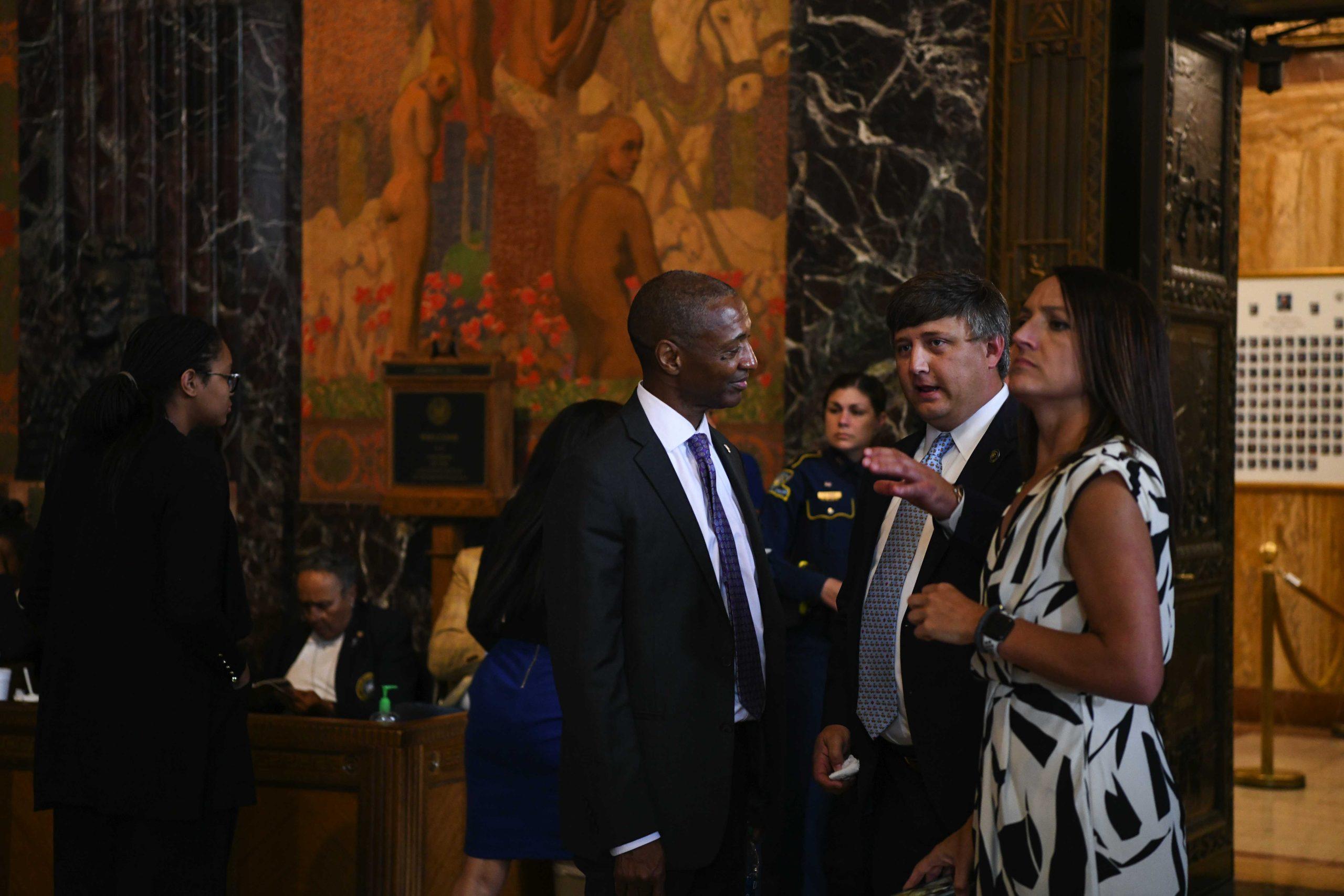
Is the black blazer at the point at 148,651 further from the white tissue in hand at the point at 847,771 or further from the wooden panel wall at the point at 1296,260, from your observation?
the wooden panel wall at the point at 1296,260

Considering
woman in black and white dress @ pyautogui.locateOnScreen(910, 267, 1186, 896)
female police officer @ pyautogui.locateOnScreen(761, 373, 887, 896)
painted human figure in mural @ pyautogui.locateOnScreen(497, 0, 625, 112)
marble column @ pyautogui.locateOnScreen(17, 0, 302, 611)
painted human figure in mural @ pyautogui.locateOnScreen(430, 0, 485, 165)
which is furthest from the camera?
marble column @ pyautogui.locateOnScreen(17, 0, 302, 611)

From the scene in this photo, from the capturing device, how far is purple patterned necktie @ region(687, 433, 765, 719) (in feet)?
9.99

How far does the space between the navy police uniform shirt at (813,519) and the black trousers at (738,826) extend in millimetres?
2201

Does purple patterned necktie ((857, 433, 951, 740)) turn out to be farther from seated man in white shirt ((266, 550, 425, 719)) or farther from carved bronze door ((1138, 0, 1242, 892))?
seated man in white shirt ((266, 550, 425, 719))

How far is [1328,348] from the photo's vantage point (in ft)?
31.8

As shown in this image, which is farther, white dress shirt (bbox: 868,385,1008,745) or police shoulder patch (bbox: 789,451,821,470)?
police shoulder patch (bbox: 789,451,821,470)

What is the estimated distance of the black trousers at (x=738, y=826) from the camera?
3.04m

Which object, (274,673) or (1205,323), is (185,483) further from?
(1205,323)

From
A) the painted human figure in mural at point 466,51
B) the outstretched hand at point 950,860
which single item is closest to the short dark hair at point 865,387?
the painted human figure in mural at point 466,51

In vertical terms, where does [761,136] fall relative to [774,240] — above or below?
above

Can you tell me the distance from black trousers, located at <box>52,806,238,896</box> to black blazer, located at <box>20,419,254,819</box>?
6cm

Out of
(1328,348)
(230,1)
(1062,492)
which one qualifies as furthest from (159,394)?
(1328,348)

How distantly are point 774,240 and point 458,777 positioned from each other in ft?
10.3

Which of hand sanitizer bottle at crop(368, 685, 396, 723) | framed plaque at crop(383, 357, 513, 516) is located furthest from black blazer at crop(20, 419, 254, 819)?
framed plaque at crop(383, 357, 513, 516)
